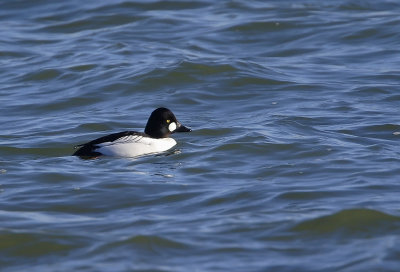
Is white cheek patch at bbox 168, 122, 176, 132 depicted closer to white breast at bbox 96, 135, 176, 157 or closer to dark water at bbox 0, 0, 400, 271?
white breast at bbox 96, 135, 176, 157

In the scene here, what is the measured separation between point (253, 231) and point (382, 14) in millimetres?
12291

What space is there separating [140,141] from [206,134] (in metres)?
1.19

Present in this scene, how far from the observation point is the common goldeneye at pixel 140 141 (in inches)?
458

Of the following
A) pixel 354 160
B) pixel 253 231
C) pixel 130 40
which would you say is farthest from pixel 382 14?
pixel 253 231

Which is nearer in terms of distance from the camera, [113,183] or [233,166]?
[113,183]

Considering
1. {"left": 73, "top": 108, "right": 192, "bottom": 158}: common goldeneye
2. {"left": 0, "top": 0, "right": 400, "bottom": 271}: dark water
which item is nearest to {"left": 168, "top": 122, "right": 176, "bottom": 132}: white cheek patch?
{"left": 73, "top": 108, "right": 192, "bottom": 158}: common goldeneye

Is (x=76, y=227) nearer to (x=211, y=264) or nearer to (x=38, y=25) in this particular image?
(x=211, y=264)

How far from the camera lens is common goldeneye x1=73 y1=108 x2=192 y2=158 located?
11633 mm

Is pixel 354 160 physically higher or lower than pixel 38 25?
lower

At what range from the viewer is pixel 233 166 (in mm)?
11266

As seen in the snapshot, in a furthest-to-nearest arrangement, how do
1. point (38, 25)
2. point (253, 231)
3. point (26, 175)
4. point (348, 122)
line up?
point (38, 25), point (348, 122), point (26, 175), point (253, 231)

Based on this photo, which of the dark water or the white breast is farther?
the white breast

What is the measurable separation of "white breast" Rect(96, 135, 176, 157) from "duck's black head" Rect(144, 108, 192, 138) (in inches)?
4.7

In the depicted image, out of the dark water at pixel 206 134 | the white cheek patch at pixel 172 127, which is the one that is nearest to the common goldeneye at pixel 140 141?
the white cheek patch at pixel 172 127
